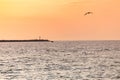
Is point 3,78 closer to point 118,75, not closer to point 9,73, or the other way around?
point 9,73

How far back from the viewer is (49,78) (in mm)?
45156

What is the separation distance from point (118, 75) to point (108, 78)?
2.73 m

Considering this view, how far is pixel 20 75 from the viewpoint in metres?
48.0

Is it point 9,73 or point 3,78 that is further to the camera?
point 9,73

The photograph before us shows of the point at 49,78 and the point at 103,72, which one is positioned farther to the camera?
the point at 103,72

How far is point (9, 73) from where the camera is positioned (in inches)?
1988

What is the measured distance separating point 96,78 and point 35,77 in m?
6.35

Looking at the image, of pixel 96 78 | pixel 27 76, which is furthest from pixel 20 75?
pixel 96 78

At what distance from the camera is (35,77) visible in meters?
46.1

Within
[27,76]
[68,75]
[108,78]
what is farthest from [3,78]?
[108,78]

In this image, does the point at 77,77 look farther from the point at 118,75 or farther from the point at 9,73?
the point at 9,73

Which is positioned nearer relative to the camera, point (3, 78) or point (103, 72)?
point (3, 78)

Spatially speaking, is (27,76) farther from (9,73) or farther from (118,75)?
(118,75)

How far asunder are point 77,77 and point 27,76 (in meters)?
5.36
